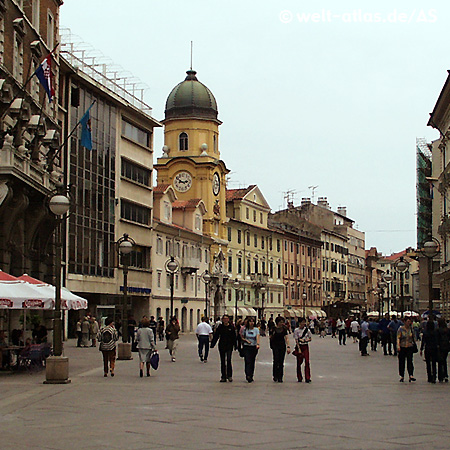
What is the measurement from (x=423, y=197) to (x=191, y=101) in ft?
80.0

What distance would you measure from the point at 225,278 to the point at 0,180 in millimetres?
58687

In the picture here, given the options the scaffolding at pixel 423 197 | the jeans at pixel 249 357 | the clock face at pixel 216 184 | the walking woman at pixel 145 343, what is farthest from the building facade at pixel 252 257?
the jeans at pixel 249 357

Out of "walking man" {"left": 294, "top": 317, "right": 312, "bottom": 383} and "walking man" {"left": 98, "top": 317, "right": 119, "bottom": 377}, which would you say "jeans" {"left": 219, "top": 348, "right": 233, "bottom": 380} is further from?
"walking man" {"left": 98, "top": 317, "right": 119, "bottom": 377}

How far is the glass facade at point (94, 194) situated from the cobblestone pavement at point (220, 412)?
3202 cm

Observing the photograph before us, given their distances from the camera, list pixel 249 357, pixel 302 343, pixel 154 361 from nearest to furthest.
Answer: pixel 249 357 < pixel 302 343 < pixel 154 361

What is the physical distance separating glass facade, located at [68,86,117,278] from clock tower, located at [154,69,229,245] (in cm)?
2190

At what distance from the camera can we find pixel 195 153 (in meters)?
85.9

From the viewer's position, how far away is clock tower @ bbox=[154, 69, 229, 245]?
84.6 meters

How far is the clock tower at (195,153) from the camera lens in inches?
3332

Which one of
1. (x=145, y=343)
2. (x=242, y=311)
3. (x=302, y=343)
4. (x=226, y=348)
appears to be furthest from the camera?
(x=242, y=311)

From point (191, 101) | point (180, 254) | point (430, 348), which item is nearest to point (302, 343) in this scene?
point (430, 348)

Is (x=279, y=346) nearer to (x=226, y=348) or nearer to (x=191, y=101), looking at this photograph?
(x=226, y=348)

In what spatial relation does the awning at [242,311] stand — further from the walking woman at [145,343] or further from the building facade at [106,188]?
the walking woman at [145,343]

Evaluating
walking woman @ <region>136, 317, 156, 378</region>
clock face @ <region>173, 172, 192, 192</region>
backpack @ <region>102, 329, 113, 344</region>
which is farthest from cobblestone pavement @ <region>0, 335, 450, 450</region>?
clock face @ <region>173, 172, 192, 192</region>
